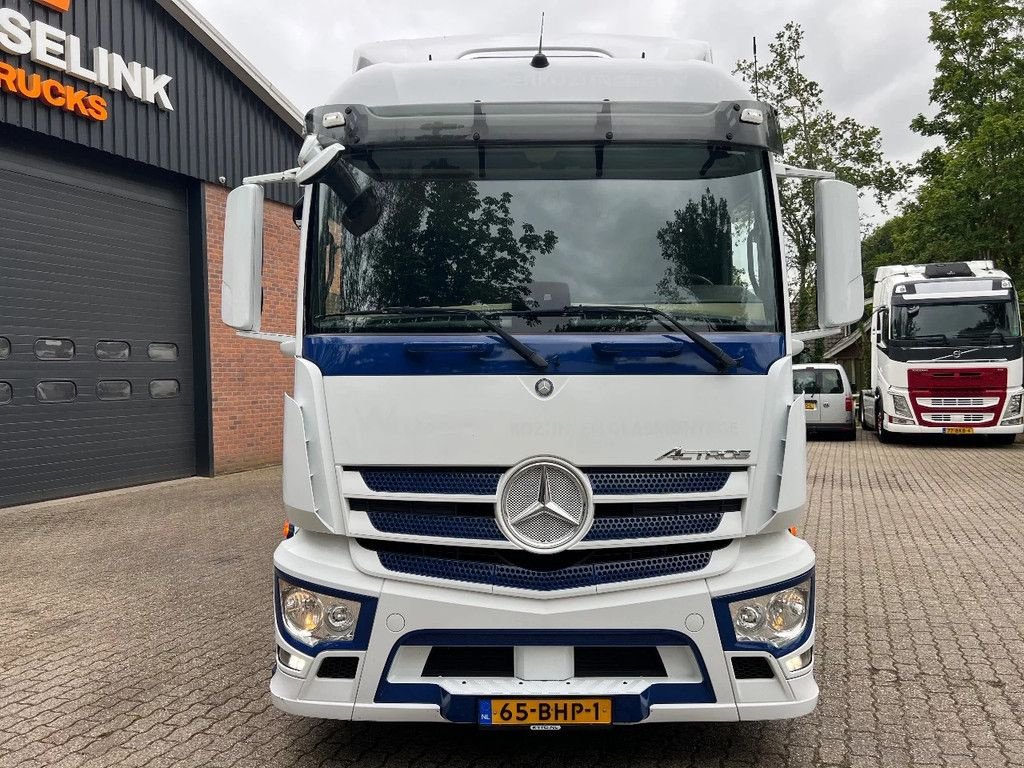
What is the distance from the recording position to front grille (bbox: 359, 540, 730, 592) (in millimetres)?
3229

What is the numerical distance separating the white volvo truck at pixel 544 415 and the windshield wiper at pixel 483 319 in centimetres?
1

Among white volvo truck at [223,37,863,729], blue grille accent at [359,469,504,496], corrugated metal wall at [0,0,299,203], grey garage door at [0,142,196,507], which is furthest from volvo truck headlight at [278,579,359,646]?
corrugated metal wall at [0,0,299,203]

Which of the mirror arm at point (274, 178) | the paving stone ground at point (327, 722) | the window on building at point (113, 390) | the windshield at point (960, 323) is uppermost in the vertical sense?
the windshield at point (960, 323)

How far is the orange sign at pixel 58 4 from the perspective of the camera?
999 centimetres

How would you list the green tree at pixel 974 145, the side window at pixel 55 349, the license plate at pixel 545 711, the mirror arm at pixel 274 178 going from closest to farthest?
1. the license plate at pixel 545 711
2. the mirror arm at pixel 274 178
3. the side window at pixel 55 349
4. the green tree at pixel 974 145

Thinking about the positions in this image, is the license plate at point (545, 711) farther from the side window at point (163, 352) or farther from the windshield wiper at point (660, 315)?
the side window at point (163, 352)

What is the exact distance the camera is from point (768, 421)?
10.9 ft

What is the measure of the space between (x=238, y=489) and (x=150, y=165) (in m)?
4.42

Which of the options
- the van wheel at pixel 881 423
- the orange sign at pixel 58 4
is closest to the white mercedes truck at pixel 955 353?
the van wheel at pixel 881 423

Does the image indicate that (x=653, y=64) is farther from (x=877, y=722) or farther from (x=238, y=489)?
(x=238, y=489)

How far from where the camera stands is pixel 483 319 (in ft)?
11.0

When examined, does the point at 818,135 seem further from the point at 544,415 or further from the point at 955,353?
the point at 544,415

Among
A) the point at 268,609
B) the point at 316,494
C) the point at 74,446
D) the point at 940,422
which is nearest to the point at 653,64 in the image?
the point at 316,494

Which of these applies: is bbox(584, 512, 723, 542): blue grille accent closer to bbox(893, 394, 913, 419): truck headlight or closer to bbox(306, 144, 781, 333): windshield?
bbox(306, 144, 781, 333): windshield
